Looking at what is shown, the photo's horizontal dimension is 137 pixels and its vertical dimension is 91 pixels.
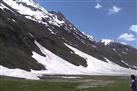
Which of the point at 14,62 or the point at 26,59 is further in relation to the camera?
the point at 26,59

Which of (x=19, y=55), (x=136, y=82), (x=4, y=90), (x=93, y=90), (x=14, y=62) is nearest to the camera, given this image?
(x=136, y=82)

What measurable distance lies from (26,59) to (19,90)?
13925cm

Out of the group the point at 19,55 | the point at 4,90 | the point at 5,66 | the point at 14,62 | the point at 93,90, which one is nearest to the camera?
the point at 4,90

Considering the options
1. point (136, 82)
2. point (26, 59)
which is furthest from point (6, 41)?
point (136, 82)

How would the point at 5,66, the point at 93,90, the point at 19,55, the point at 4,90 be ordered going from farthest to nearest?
the point at 19,55 < the point at 5,66 < the point at 93,90 < the point at 4,90

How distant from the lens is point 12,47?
652 ft

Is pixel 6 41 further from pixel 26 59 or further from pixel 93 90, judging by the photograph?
pixel 93 90

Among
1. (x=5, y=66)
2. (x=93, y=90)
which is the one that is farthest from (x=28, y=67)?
(x=93, y=90)

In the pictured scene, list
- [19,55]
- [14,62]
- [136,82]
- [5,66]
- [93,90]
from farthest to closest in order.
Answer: [19,55] → [14,62] → [5,66] → [93,90] → [136,82]

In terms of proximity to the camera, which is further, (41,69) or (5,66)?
(41,69)

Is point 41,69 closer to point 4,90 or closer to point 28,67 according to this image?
point 28,67

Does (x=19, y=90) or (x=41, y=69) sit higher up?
(x=41, y=69)

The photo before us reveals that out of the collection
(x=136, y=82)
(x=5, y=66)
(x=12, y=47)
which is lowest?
(x=136, y=82)

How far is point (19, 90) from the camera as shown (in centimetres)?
5216
